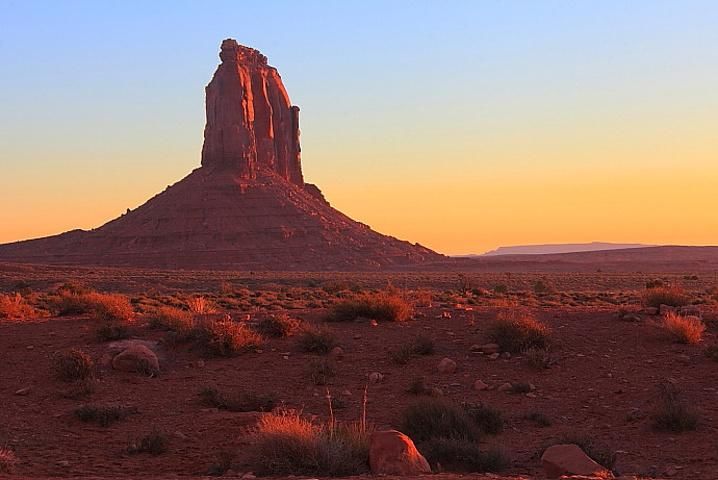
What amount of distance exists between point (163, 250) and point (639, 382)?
86.6m

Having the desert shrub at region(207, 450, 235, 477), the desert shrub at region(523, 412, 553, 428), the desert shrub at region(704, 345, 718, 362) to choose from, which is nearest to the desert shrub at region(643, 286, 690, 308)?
the desert shrub at region(704, 345, 718, 362)

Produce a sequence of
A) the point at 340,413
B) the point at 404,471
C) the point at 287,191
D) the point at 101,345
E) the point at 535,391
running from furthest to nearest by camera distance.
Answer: the point at 287,191
the point at 101,345
the point at 535,391
the point at 340,413
the point at 404,471

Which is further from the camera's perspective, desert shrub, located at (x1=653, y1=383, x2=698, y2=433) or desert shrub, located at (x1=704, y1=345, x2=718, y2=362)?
desert shrub, located at (x1=704, y1=345, x2=718, y2=362)

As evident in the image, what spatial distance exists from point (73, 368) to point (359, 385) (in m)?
5.24

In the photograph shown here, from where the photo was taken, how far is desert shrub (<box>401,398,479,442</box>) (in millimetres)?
11109

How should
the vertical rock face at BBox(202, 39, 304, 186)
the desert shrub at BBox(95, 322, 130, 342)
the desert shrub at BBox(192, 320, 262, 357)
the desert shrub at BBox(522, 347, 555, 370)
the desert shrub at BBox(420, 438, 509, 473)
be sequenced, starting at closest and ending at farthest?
the desert shrub at BBox(420, 438, 509, 473) < the desert shrub at BBox(522, 347, 555, 370) < the desert shrub at BBox(192, 320, 262, 357) < the desert shrub at BBox(95, 322, 130, 342) < the vertical rock face at BBox(202, 39, 304, 186)

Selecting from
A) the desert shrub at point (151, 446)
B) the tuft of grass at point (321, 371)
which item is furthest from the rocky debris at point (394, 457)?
the tuft of grass at point (321, 371)

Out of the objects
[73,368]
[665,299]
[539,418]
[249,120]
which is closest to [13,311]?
[73,368]

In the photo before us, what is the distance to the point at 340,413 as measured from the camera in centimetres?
1310

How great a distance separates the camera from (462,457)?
10141mm

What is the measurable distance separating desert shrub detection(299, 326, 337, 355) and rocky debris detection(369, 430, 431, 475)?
7.27 meters

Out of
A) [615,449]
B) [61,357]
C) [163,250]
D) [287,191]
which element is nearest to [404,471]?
[615,449]

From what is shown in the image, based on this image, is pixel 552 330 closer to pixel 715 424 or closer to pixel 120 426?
pixel 715 424

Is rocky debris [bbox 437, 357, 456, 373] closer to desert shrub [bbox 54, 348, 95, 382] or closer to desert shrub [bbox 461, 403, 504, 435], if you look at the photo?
desert shrub [bbox 461, 403, 504, 435]
